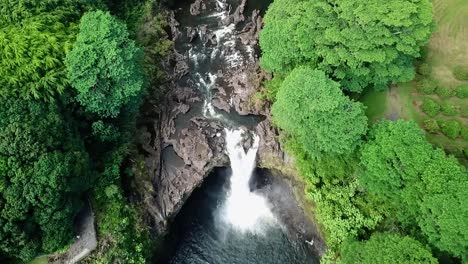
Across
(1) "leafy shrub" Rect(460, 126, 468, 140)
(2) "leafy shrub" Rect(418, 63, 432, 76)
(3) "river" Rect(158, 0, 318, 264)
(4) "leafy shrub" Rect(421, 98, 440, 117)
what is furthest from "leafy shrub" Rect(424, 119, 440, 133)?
(3) "river" Rect(158, 0, 318, 264)

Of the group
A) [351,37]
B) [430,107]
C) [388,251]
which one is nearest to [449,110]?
[430,107]

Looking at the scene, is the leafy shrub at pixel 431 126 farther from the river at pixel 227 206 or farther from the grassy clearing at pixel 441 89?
the river at pixel 227 206

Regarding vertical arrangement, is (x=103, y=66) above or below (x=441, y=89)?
above

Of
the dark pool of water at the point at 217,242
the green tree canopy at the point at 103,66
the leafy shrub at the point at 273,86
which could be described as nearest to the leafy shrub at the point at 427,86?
the leafy shrub at the point at 273,86

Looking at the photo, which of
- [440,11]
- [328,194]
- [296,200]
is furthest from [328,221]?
[440,11]

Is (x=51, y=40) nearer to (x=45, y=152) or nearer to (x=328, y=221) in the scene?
(x=45, y=152)

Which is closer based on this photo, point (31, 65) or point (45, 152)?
point (45, 152)

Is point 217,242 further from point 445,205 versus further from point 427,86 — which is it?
point 427,86
